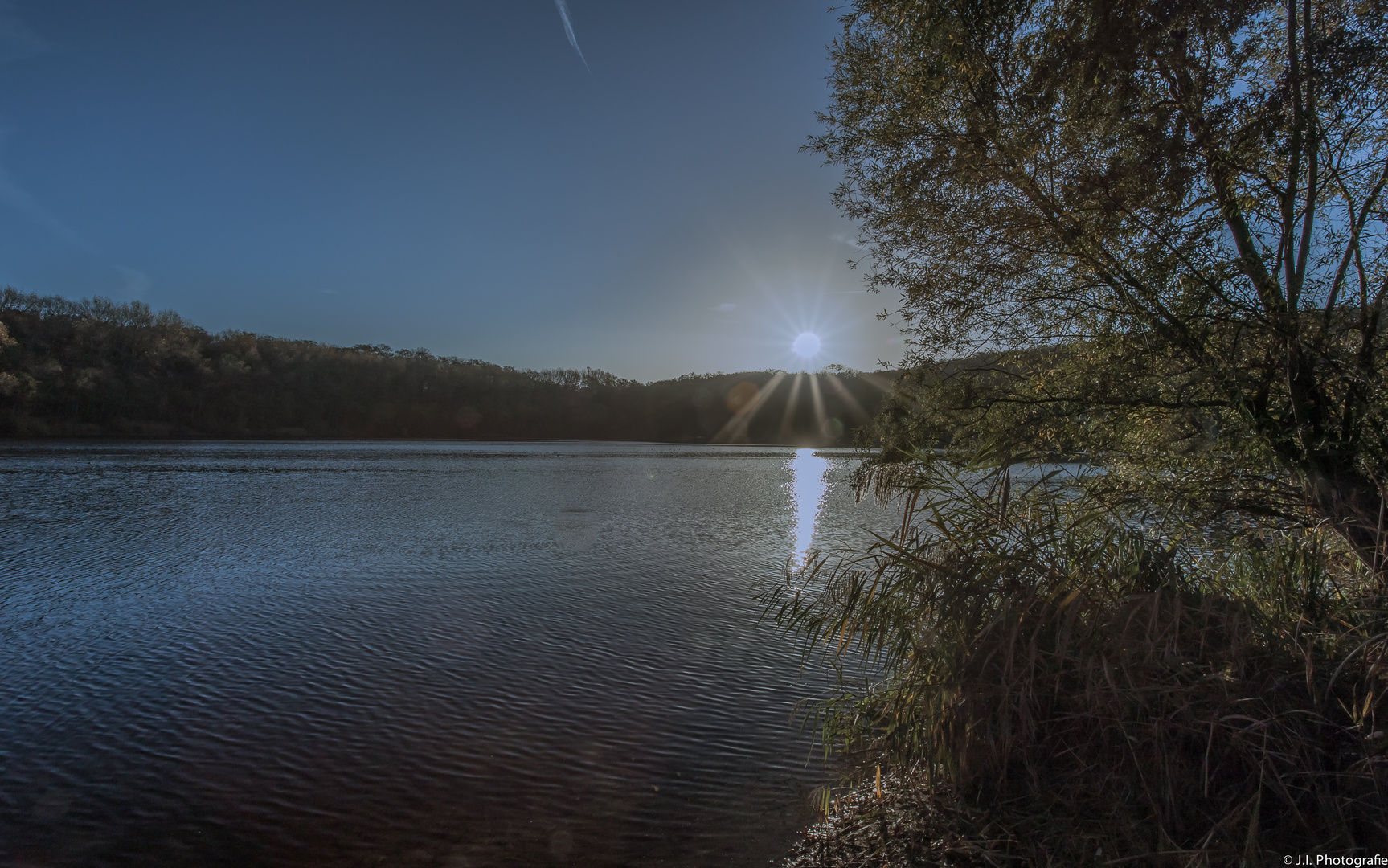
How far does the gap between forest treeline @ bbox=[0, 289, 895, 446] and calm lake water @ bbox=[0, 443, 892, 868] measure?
3714 cm

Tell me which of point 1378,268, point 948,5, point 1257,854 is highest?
point 948,5

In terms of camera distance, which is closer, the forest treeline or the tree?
the tree

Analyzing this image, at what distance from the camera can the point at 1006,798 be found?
160 inches

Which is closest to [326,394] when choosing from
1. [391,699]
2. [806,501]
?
[806,501]

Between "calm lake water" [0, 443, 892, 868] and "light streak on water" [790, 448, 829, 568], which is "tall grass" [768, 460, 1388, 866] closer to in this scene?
"calm lake water" [0, 443, 892, 868]

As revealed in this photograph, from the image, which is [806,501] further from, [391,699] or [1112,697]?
[1112,697]

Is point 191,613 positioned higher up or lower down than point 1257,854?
lower down

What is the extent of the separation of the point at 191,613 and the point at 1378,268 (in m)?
13.7

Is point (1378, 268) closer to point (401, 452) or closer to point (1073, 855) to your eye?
point (1073, 855)

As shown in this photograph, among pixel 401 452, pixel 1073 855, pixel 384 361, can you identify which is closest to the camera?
pixel 1073 855

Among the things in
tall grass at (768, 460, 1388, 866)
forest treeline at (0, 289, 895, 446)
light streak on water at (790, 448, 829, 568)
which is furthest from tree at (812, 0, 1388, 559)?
forest treeline at (0, 289, 895, 446)

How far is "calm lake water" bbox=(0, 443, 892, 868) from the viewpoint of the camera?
172 inches

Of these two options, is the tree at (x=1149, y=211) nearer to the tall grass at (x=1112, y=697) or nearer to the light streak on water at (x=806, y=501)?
the tall grass at (x=1112, y=697)

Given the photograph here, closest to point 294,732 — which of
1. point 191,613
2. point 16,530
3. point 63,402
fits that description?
point 191,613
